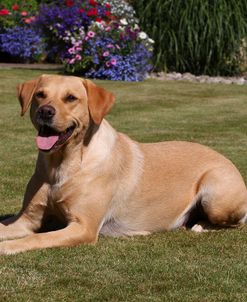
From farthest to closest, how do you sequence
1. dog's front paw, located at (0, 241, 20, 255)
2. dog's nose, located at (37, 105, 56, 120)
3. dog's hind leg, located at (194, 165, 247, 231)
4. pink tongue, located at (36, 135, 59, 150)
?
dog's hind leg, located at (194, 165, 247, 231) → pink tongue, located at (36, 135, 59, 150) → dog's nose, located at (37, 105, 56, 120) → dog's front paw, located at (0, 241, 20, 255)

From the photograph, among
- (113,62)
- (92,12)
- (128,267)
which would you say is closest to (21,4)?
(92,12)

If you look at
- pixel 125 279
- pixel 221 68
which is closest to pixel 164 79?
pixel 221 68

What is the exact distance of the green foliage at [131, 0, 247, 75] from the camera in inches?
768

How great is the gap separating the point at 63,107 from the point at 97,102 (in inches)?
10.8

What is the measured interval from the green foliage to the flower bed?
0.73 m

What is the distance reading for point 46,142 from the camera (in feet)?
19.1

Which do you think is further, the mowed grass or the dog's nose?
the dog's nose

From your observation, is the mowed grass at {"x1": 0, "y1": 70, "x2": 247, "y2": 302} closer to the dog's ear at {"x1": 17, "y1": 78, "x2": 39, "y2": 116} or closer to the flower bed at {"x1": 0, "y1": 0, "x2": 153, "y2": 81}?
the dog's ear at {"x1": 17, "y1": 78, "x2": 39, "y2": 116}

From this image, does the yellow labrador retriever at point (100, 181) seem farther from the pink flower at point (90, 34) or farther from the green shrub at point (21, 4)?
the green shrub at point (21, 4)

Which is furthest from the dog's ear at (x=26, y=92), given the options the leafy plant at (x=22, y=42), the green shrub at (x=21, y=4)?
the green shrub at (x=21, y=4)

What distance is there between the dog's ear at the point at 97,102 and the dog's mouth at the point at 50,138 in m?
0.20

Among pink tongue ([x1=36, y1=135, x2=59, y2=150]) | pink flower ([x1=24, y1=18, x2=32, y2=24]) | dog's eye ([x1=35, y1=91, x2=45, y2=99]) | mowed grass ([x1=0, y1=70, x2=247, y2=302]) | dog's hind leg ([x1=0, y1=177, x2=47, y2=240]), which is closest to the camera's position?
mowed grass ([x1=0, y1=70, x2=247, y2=302])

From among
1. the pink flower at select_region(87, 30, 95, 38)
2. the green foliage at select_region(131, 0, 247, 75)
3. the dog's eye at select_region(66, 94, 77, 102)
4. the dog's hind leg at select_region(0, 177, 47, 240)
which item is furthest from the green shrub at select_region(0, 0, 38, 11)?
the dog's eye at select_region(66, 94, 77, 102)

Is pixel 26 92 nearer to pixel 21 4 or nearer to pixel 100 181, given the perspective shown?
pixel 100 181
